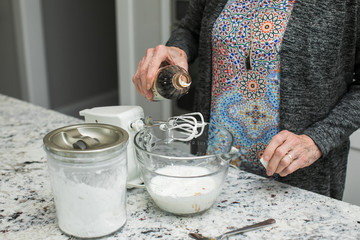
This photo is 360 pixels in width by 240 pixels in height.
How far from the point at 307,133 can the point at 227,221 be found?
30 cm

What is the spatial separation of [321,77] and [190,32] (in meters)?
0.45

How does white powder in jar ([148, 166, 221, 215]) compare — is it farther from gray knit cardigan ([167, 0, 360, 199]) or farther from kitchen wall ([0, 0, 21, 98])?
kitchen wall ([0, 0, 21, 98])

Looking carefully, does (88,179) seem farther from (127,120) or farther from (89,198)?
(127,120)

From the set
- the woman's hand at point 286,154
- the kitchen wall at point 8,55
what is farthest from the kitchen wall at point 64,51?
the woman's hand at point 286,154

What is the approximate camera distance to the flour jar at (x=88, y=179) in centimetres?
63

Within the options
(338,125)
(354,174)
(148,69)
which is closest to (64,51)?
(354,174)

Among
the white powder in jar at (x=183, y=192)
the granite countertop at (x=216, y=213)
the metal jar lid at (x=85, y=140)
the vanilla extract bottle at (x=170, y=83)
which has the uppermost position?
the vanilla extract bottle at (x=170, y=83)

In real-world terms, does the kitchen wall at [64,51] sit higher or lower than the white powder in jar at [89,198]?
lower

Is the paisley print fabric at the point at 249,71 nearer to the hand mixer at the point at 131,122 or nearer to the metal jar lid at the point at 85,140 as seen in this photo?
the hand mixer at the point at 131,122

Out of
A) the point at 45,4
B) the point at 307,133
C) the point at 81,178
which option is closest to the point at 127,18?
the point at 45,4

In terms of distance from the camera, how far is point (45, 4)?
125 inches

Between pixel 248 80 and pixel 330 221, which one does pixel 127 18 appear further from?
pixel 330 221

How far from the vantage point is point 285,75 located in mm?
979

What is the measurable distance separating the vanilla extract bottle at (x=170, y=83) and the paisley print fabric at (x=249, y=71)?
9.0 inches
